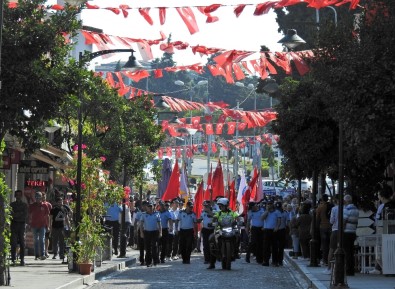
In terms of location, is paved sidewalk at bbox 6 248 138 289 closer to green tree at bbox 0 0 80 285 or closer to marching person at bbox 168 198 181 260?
green tree at bbox 0 0 80 285

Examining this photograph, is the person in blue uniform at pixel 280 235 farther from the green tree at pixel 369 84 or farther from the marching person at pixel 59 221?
the green tree at pixel 369 84

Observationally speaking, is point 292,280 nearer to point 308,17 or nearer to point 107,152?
point 107,152

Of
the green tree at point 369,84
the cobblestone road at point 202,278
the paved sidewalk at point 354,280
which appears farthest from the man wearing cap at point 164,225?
the green tree at point 369,84

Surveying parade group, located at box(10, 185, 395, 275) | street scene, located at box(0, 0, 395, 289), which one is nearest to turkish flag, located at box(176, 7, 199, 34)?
street scene, located at box(0, 0, 395, 289)

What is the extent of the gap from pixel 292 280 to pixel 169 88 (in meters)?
149

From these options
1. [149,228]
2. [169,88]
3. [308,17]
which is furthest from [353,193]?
[169,88]

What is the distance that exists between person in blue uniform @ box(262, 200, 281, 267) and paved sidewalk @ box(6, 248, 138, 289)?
407 cm

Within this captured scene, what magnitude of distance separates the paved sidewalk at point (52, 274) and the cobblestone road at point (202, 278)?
319 mm

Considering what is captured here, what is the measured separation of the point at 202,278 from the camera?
28031 mm

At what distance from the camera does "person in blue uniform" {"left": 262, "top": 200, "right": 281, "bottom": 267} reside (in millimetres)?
33812

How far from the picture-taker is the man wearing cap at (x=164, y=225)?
3497cm

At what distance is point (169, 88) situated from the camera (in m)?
176

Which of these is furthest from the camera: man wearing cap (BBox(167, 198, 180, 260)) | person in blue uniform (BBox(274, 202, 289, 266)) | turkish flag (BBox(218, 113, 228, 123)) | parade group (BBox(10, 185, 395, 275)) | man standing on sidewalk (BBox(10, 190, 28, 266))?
turkish flag (BBox(218, 113, 228, 123))

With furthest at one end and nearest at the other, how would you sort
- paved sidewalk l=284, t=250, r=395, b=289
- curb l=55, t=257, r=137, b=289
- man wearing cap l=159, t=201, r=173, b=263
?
man wearing cap l=159, t=201, r=173, b=263 → curb l=55, t=257, r=137, b=289 → paved sidewalk l=284, t=250, r=395, b=289
